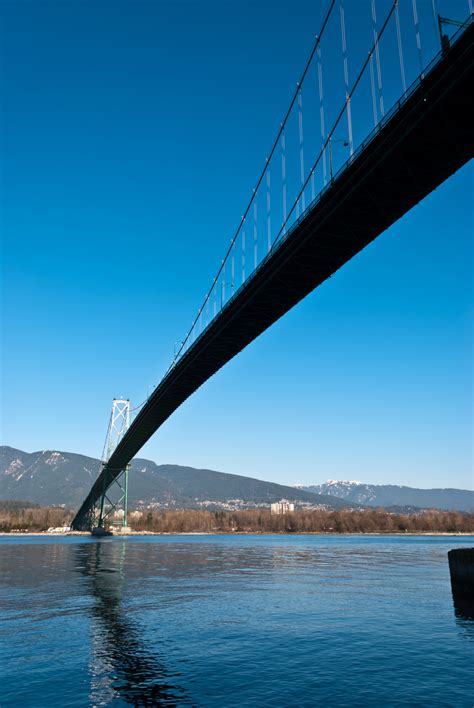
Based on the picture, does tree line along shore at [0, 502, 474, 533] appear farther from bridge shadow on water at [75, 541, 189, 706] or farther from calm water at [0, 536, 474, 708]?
bridge shadow on water at [75, 541, 189, 706]

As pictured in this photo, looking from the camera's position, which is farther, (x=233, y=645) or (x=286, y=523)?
(x=286, y=523)

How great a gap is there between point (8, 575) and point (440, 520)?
448 feet

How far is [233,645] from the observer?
13.2 metres

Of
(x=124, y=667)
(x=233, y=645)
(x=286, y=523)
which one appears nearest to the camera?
(x=124, y=667)

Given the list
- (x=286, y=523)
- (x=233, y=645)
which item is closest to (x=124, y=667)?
(x=233, y=645)

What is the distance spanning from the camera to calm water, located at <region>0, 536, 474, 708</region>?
9.70 metres

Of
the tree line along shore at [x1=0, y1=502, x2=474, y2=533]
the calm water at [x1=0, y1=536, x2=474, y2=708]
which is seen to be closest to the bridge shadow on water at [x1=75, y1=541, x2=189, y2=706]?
the calm water at [x1=0, y1=536, x2=474, y2=708]

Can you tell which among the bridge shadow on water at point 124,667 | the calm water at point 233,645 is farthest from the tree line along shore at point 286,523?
the bridge shadow on water at point 124,667

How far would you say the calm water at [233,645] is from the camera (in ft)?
31.8

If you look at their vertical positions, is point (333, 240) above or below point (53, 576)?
above

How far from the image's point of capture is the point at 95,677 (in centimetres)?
1053

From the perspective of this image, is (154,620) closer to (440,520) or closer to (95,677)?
(95,677)

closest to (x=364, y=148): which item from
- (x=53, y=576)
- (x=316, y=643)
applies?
(x=316, y=643)

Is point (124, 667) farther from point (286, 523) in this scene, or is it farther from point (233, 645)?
point (286, 523)
